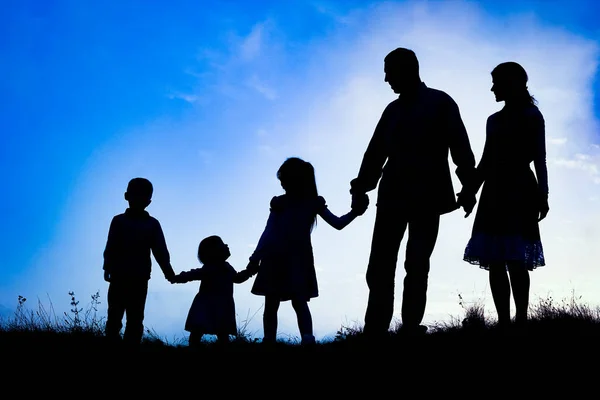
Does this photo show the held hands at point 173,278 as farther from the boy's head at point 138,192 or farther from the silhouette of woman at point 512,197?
the silhouette of woman at point 512,197

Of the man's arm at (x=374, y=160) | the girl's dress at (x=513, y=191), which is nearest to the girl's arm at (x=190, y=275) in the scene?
the man's arm at (x=374, y=160)

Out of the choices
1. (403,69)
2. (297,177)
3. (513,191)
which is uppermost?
(403,69)

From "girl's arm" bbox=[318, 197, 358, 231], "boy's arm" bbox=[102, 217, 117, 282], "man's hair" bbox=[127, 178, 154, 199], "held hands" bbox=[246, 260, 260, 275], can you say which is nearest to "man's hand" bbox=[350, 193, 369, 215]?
"girl's arm" bbox=[318, 197, 358, 231]

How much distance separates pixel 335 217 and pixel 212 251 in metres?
2.38

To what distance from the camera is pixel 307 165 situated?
7.88 m

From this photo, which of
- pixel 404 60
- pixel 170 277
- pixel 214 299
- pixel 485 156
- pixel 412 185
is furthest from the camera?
pixel 214 299

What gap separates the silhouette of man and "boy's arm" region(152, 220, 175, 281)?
3521mm

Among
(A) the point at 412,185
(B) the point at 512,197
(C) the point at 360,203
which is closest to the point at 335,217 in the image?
(C) the point at 360,203

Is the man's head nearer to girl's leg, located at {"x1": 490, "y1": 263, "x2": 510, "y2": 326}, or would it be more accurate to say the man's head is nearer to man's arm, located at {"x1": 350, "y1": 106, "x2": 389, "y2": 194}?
man's arm, located at {"x1": 350, "y1": 106, "x2": 389, "y2": 194}

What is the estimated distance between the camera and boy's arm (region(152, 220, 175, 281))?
8.87 meters

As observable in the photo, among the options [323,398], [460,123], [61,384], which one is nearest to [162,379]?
[61,384]

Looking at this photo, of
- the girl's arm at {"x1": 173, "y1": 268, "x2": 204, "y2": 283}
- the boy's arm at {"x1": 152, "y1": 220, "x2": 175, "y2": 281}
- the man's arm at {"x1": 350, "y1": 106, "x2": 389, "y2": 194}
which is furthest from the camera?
the girl's arm at {"x1": 173, "y1": 268, "x2": 204, "y2": 283}

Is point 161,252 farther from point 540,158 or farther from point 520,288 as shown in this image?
point 540,158

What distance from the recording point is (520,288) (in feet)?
22.9
